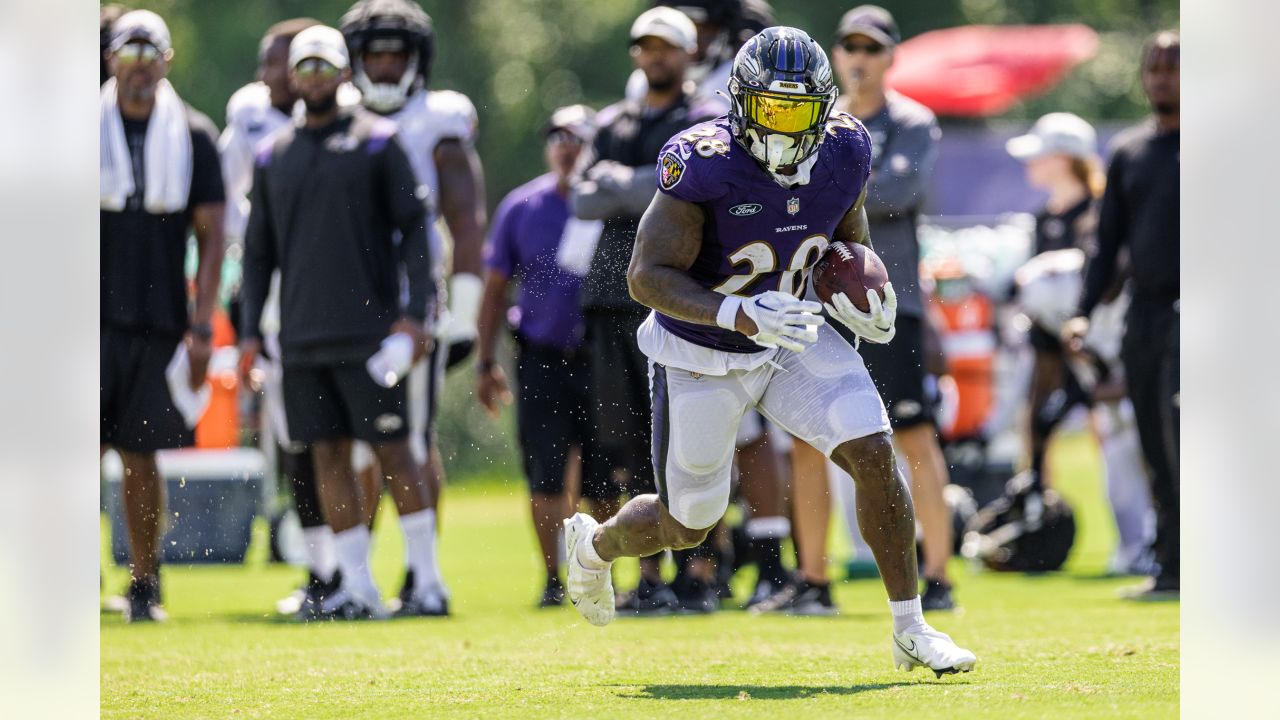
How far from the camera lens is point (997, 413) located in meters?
12.5

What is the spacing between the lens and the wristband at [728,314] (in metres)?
5.16

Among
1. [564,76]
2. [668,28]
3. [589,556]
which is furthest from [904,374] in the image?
[564,76]

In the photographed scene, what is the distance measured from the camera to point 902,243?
281 inches

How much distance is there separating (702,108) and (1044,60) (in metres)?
16.6

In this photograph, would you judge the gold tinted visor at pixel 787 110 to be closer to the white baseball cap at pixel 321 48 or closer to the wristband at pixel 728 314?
the wristband at pixel 728 314

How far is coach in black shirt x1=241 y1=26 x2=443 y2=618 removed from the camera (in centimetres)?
748

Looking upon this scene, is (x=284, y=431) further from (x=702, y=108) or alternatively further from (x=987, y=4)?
(x=987, y=4)

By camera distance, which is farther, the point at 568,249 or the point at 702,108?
the point at 568,249

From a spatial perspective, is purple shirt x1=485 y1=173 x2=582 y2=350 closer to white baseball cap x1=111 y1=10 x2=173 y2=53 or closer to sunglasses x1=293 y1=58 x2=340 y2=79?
sunglasses x1=293 y1=58 x2=340 y2=79

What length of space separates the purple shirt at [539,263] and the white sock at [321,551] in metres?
1.17

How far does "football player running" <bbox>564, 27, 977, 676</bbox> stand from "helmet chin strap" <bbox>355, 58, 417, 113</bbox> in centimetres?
274

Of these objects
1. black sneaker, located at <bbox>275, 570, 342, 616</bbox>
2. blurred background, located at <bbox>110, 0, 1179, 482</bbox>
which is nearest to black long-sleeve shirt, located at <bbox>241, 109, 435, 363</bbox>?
black sneaker, located at <bbox>275, 570, 342, 616</bbox>
